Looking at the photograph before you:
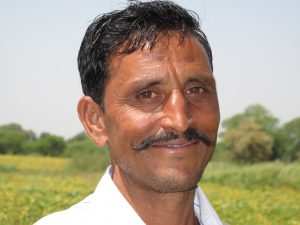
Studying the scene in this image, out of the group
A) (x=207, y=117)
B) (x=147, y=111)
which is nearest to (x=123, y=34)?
(x=147, y=111)

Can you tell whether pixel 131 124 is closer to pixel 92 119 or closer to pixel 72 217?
pixel 92 119

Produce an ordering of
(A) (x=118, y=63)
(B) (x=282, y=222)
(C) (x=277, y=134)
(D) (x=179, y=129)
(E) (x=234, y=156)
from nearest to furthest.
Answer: (D) (x=179, y=129)
(A) (x=118, y=63)
(B) (x=282, y=222)
(E) (x=234, y=156)
(C) (x=277, y=134)

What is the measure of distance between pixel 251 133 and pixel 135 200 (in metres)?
30.0

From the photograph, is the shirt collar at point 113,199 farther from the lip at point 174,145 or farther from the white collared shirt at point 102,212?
the lip at point 174,145

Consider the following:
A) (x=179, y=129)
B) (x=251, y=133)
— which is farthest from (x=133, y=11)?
(x=251, y=133)

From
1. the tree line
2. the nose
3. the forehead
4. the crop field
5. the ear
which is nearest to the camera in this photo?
the nose

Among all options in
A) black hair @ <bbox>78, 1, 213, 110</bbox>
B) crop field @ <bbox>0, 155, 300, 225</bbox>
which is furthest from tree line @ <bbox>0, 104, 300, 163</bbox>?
black hair @ <bbox>78, 1, 213, 110</bbox>

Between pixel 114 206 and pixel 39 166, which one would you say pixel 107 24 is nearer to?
pixel 114 206

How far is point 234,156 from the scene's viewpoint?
2828 cm

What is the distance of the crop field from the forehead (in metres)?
7.53

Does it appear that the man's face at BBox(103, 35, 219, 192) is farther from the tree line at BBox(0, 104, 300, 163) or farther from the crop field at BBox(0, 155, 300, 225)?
the tree line at BBox(0, 104, 300, 163)

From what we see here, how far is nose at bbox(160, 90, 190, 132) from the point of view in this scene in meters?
1.73

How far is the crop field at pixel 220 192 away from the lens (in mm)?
10242

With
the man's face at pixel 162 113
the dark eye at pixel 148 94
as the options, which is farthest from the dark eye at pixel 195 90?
the dark eye at pixel 148 94
